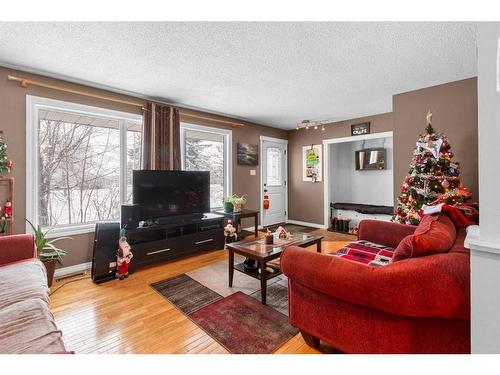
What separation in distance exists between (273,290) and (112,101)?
314cm

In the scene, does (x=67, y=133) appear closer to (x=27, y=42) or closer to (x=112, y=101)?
(x=112, y=101)

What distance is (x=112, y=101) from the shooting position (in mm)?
3215

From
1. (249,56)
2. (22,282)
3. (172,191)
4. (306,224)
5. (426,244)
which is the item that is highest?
(249,56)

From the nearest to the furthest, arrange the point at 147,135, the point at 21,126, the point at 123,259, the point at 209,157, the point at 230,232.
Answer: the point at 21,126 < the point at 123,259 < the point at 147,135 < the point at 230,232 < the point at 209,157

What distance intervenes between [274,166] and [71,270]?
423cm

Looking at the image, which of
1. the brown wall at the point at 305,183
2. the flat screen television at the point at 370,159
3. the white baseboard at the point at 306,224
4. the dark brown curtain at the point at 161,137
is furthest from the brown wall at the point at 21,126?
the flat screen television at the point at 370,159

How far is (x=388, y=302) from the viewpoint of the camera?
116 centimetres

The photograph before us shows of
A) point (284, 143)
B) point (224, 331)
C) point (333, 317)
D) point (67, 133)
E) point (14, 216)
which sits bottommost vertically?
Result: point (224, 331)

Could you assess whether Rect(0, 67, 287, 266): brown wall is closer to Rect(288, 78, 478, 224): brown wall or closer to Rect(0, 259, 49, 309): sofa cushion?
Result: Rect(0, 259, 49, 309): sofa cushion

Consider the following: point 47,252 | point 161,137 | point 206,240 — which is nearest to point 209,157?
point 161,137

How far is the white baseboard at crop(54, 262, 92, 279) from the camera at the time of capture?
2.81 meters

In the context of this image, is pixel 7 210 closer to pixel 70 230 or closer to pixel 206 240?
pixel 70 230

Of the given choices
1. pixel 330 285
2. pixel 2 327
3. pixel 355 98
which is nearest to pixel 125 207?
pixel 2 327

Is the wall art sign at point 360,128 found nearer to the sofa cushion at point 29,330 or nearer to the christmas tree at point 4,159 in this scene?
the sofa cushion at point 29,330
